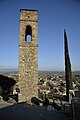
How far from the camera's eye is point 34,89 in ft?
36.5

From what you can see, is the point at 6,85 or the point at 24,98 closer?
the point at 24,98

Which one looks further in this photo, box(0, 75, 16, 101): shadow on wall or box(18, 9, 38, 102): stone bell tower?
box(0, 75, 16, 101): shadow on wall

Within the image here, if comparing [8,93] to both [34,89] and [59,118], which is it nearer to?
[34,89]

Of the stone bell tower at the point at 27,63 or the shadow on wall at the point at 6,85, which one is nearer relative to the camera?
the stone bell tower at the point at 27,63

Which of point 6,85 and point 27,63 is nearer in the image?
point 27,63

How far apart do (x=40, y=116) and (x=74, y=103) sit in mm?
1225

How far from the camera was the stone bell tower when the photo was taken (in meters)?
11.1

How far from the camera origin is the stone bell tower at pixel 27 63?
36.3 ft

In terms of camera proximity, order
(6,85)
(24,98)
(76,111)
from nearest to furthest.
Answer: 1. (76,111)
2. (24,98)
3. (6,85)

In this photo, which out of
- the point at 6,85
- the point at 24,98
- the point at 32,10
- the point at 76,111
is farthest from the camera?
the point at 6,85

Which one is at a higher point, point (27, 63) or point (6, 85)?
point (27, 63)

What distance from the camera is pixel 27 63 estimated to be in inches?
443

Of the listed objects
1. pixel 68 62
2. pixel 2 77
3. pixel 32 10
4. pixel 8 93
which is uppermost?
pixel 32 10

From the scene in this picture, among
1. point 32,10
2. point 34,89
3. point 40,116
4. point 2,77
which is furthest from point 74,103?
point 2,77
